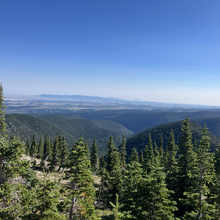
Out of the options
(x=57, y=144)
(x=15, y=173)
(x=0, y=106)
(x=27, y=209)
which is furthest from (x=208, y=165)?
(x=57, y=144)

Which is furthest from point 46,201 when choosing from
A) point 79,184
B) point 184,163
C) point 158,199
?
point 184,163

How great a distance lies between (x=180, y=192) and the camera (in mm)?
32719

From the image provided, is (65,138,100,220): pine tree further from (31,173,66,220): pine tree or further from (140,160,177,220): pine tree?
(140,160,177,220): pine tree

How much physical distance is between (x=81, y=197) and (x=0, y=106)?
2516 cm

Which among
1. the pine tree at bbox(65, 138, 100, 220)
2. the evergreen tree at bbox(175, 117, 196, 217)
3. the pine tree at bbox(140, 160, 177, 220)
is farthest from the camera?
the evergreen tree at bbox(175, 117, 196, 217)

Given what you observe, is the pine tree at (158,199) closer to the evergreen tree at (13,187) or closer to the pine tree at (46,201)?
the pine tree at (46,201)

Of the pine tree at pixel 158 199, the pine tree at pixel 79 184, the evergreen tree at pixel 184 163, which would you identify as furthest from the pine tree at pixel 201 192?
the pine tree at pixel 79 184

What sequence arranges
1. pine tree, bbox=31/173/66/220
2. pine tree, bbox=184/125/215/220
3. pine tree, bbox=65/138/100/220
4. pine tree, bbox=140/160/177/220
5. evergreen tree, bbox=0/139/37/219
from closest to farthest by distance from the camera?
1. pine tree, bbox=31/173/66/220
2. evergreen tree, bbox=0/139/37/219
3. pine tree, bbox=140/160/177/220
4. pine tree, bbox=65/138/100/220
5. pine tree, bbox=184/125/215/220

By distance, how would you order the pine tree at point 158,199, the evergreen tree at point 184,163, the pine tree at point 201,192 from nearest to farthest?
the pine tree at point 158,199
the pine tree at point 201,192
the evergreen tree at point 184,163

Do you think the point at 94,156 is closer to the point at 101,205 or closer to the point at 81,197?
the point at 101,205

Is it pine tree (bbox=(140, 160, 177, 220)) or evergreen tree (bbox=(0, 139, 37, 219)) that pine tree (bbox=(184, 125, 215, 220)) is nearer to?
pine tree (bbox=(140, 160, 177, 220))

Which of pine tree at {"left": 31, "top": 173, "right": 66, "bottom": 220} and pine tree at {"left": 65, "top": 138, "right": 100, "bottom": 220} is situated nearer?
pine tree at {"left": 31, "top": 173, "right": 66, "bottom": 220}

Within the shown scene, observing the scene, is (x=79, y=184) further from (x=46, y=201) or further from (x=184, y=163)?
(x=184, y=163)

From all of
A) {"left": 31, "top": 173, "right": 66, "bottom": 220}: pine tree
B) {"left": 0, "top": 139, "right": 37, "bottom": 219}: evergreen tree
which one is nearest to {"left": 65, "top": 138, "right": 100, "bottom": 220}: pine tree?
{"left": 31, "top": 173, "right": 66, "bottom": 220}: pine tree
